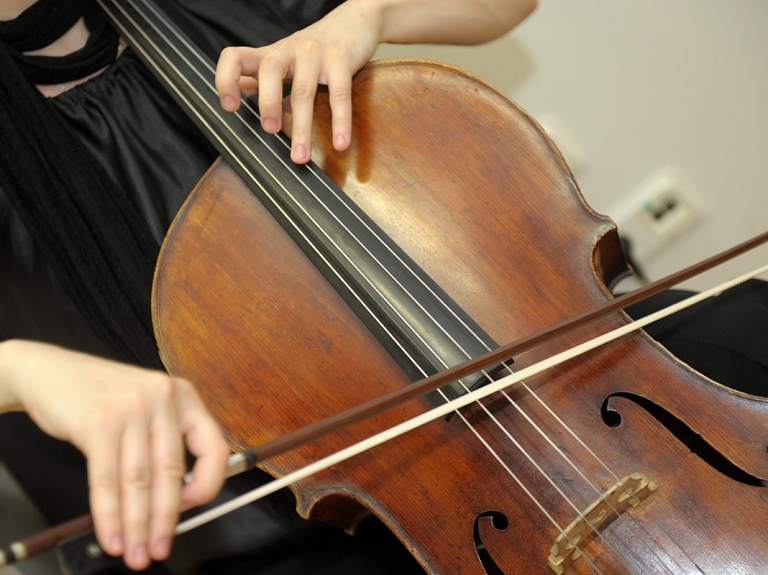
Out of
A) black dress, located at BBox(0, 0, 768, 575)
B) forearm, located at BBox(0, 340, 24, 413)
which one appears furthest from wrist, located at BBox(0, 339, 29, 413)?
black dress, located at BBox(0, 0, 768, 575)

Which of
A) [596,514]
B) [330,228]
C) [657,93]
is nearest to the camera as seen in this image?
[596,514]

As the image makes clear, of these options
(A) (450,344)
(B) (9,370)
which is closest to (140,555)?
(B) (9,370)

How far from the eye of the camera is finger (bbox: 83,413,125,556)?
354 mm

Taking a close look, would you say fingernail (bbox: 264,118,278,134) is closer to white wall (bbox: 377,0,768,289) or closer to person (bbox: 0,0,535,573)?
person (bbox: 0,0,535,573)

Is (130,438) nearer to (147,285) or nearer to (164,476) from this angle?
(164,476)

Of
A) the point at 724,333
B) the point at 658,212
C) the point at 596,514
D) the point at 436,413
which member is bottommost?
the point at 658,212

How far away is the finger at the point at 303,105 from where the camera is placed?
690 millimetres

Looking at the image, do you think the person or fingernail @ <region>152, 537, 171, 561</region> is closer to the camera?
fingernail @ <region>152, 537, 171, 561</region>

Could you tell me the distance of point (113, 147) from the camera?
852 mm

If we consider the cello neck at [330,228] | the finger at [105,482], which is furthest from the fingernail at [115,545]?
the cello neck at [330,228]

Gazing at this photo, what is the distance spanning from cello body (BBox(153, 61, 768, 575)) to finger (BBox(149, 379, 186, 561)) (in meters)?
0.21

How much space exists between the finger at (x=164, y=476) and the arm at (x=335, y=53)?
0.38m

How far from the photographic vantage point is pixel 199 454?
403mm

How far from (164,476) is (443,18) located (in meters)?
0.73
